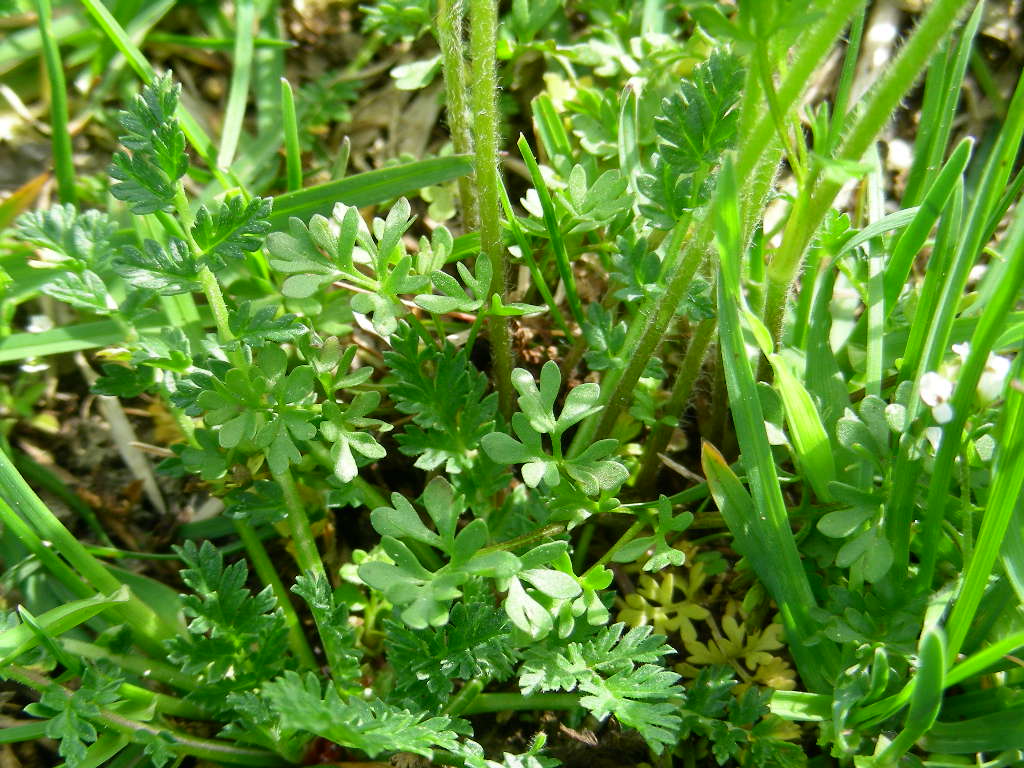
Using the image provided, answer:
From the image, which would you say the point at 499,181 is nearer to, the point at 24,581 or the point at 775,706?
the point at 775,706

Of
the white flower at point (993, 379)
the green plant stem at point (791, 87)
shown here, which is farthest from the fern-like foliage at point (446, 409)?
the white flower at point (993, 379)

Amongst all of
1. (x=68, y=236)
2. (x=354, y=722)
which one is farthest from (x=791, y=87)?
(x=68, y=236)

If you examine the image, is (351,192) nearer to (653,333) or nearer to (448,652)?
(653,333)

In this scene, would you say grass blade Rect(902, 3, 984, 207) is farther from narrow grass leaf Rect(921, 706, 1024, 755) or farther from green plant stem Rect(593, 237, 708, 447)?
narrow grass leaf Rect(921, 706, 1024, 755)

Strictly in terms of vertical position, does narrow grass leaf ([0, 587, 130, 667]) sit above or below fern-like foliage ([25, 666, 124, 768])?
above

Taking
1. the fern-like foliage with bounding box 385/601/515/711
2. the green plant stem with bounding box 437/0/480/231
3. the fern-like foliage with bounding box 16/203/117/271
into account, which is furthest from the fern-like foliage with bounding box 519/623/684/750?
the fern-like foliage with bounding box 16/203/117/271

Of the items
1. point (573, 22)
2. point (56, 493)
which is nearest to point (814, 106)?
point (573, 22)
